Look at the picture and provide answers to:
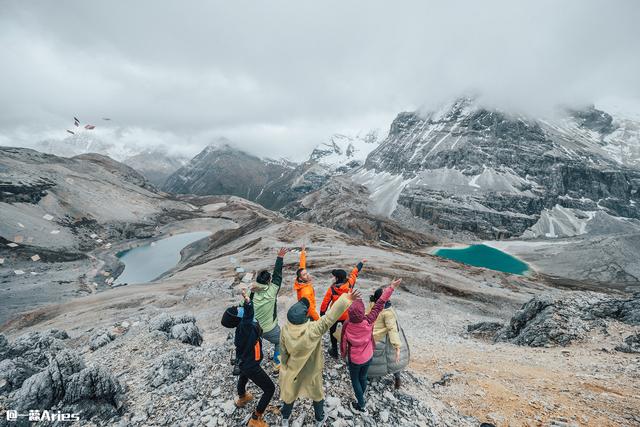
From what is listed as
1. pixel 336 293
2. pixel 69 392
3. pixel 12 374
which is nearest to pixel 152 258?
pixel 12 374

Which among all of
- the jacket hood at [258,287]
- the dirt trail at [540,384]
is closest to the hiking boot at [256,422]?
the jacket hood at [258,287]

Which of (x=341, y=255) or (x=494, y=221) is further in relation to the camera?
(x=494, y=221)

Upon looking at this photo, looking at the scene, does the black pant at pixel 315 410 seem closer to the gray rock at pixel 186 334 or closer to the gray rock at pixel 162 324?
the gray rock at pixel 186 334

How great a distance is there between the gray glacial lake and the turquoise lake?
101133 millimetres

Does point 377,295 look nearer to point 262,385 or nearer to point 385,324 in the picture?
point 385,324

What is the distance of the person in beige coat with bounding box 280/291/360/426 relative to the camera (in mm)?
6207

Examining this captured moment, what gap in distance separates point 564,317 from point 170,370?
59.7ft

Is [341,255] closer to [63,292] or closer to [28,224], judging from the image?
[63,292]

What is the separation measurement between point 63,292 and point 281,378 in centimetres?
6895

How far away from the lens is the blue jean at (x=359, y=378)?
708 centimetres

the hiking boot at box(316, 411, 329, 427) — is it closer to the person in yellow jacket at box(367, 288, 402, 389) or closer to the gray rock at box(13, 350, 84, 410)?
the person in yellow jacket at box(367, 288, 402, 389)

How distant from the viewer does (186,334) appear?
13883 mm

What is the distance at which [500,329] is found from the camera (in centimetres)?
1908

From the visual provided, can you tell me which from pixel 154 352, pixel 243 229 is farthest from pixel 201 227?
pixel 154 352
